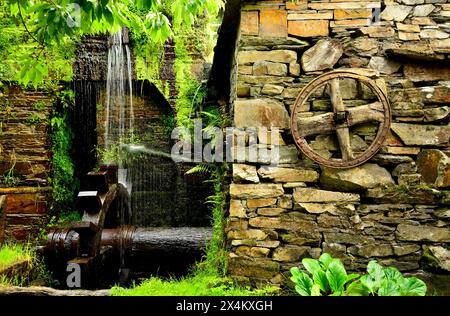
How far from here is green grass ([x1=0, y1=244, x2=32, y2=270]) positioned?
498 centimetres

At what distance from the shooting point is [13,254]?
5324 mm

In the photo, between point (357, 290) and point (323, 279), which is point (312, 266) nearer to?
point (323, 279)

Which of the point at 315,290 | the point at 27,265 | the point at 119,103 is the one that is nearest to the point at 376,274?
the point at 315,290

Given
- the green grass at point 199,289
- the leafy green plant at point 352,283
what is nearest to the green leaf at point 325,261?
the leafy green plant at point 352,283

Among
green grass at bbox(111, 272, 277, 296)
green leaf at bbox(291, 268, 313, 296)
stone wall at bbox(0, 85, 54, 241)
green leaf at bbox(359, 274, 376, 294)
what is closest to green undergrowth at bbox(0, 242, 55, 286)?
stone wall at bbox(0, 85, 54, 241)

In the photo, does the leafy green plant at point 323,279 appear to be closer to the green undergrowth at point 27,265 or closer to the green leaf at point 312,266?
the green leaf at point 312,266

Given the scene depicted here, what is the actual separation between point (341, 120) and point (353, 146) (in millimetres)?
290

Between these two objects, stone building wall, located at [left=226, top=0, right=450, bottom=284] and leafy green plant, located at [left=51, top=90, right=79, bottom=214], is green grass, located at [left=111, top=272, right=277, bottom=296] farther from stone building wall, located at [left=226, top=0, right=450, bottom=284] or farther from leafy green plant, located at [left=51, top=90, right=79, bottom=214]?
leafy green plant, located at [left=51, top=90, right=79, bottom=214]

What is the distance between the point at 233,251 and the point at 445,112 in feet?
7.54

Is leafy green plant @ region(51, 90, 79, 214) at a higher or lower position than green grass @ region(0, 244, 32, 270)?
higher

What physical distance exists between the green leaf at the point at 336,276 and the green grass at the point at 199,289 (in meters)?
0.66

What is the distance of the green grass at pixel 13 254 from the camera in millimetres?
4985

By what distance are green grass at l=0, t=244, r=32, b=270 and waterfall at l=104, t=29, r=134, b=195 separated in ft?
5.60
